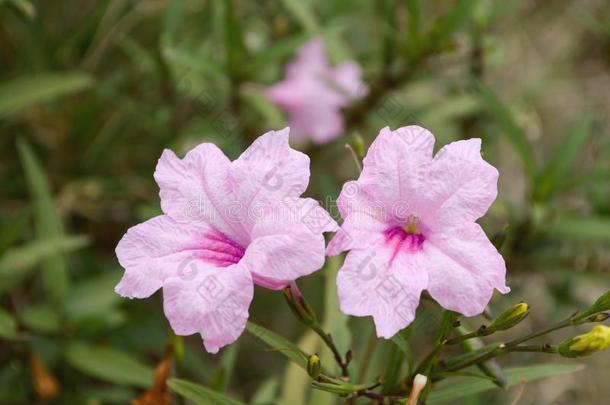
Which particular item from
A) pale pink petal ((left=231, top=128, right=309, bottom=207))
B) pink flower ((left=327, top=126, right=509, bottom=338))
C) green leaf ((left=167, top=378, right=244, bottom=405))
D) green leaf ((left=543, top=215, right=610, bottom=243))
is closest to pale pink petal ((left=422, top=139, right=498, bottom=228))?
pink flower ((left=327, top=126, right=509, bottom=338))

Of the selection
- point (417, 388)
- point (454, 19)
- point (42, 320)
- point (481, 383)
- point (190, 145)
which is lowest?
point (481, 383)

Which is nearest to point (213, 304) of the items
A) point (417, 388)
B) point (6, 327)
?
point (417, 388)

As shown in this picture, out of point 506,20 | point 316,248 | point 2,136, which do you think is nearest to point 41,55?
point 2,136

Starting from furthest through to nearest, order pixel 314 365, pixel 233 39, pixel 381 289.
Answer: pixel 233 39
pixel 314 365
pixel 381 289

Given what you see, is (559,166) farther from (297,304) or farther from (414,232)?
(297,304)

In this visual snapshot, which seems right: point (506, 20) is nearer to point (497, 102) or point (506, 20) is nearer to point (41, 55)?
point (497, 102)

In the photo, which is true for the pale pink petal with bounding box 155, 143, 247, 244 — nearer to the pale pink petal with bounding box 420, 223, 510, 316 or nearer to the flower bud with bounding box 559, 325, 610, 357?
the pale pink petal with bounding box 420, 223, 510, 316
